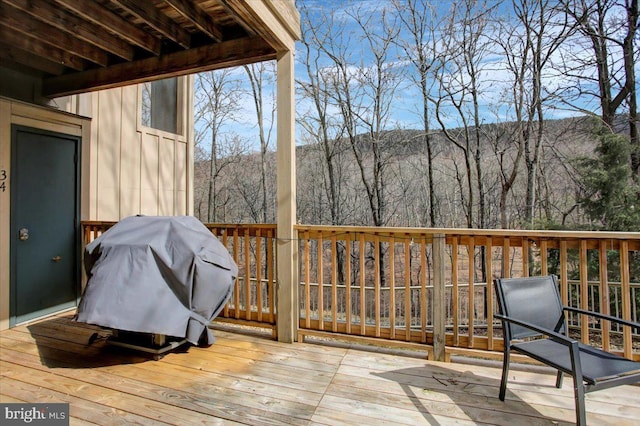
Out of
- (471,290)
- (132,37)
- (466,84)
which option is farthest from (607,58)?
(132,37)

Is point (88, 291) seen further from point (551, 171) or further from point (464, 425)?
point (551, 171)

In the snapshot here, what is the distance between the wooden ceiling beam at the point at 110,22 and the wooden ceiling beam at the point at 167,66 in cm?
23

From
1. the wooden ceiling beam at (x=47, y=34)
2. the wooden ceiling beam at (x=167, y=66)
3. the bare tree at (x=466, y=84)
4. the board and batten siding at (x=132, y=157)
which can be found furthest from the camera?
the bare tree at (x=466, y=84)

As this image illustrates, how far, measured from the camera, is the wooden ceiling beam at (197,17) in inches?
104

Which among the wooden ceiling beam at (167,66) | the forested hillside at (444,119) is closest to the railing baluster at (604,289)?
the wooden ceiling beam at (167,66)

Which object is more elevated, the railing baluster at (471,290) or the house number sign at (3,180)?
the house number sign at (3,180)

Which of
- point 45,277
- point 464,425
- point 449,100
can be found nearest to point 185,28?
point 45,277

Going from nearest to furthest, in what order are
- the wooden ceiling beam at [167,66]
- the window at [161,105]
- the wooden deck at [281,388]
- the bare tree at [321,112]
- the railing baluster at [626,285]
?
the wooden deck at [281,388] < the railing baluster at [626,285] < the wooden ceiling beam at [167,66] < the window at [161,105] < the bare tree at [321,112]

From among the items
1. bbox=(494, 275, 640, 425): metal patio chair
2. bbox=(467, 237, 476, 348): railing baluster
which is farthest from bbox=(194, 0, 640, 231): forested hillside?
bbox=(494, 275, 640, 425): metal patio chair

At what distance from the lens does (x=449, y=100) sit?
24.5ft

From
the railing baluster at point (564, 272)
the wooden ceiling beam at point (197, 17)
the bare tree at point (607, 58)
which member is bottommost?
the railing baluster at point (564, 272)

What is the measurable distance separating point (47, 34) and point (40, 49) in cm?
42

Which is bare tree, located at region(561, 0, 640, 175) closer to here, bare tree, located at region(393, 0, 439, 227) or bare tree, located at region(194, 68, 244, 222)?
bare tree, located at region(393, 0, 439, 227)

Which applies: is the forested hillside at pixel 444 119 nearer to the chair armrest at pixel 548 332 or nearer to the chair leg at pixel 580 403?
the chair armrest at pixel 548 332
